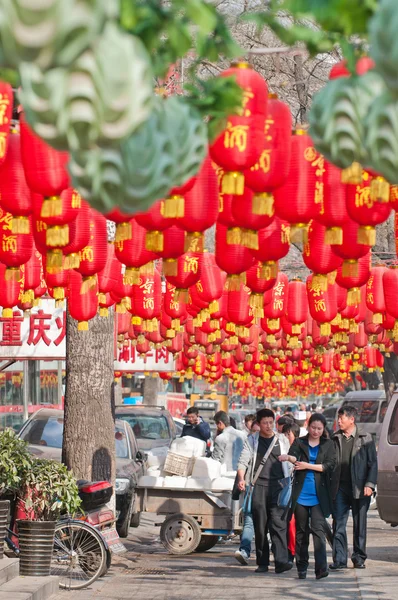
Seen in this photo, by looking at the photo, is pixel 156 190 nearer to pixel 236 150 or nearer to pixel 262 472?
pixel 236 150

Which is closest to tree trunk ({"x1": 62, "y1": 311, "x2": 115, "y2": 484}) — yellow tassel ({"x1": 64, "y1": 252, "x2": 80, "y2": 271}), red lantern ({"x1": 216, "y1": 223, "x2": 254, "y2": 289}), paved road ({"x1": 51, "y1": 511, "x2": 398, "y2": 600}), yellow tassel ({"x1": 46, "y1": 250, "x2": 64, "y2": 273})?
paved road ({"x1": 51, "y1": 511, "x2": 398, "y2": 600})

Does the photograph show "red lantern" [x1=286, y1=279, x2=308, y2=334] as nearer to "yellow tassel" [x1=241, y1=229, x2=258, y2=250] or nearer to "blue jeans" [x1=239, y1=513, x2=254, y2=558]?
"blue jeans" [x1=239, y1=513, x2=254, y2=558]

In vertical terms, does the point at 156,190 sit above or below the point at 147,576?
above

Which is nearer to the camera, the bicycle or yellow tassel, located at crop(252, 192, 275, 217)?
yellow tassel, located at crop(252, 192, 275, 217)

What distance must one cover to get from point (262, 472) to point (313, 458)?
0.76 metres

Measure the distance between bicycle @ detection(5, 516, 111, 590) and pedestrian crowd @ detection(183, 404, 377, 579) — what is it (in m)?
2.33

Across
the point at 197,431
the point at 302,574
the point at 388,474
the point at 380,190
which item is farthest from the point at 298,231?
the point at 197,431

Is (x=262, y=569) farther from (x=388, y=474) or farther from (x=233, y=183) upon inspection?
(x=233, y=183)

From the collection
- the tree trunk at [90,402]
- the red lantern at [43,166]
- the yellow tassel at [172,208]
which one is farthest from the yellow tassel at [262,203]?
the tree trunk at [90,402]

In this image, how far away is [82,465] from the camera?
53.7 ft

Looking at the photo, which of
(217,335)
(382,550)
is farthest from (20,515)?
(217,335)

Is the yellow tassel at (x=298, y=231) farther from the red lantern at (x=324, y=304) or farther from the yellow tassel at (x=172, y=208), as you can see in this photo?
the red lantern at (x=324, y=304)

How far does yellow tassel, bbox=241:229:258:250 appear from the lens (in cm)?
834

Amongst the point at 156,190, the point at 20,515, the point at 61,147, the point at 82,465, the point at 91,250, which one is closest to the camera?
the point at 61,147
